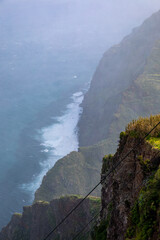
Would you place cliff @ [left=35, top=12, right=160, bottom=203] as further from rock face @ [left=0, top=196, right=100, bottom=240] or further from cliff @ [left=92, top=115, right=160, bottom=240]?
cliff @ [left=92, top=115, right=160, bottom=240]

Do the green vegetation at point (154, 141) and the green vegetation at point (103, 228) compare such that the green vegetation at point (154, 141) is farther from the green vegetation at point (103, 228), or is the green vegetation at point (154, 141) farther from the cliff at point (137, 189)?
the green vegetation at point (103, 228)

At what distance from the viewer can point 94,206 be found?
44719mm

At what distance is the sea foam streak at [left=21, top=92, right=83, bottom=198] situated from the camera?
410 feet

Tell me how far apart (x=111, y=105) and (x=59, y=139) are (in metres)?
25.0

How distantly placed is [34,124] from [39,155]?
95.4 feet

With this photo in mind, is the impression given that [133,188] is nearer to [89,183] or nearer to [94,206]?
[94,206]

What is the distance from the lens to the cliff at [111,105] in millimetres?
83812

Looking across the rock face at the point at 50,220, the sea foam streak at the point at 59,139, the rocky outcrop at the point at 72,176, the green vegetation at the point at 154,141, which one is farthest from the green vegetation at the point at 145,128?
the sea foam streak at the point at 59,139

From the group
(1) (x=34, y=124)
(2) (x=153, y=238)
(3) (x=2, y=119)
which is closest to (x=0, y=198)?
(1) (x=34, y=124)

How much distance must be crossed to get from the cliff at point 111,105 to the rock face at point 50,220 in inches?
579

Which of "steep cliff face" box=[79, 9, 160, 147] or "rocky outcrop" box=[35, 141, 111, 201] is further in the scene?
"steep cliff face" box=[79, 9, 160, 147]

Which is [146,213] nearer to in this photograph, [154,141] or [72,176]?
[154,141]

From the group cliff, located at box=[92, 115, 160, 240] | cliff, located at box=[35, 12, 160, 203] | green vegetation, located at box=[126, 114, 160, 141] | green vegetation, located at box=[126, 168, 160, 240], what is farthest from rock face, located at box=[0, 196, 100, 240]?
green vegetation, located at box=[126, 168, 160, 240]

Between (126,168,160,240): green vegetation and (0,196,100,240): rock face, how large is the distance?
31.9 meters
